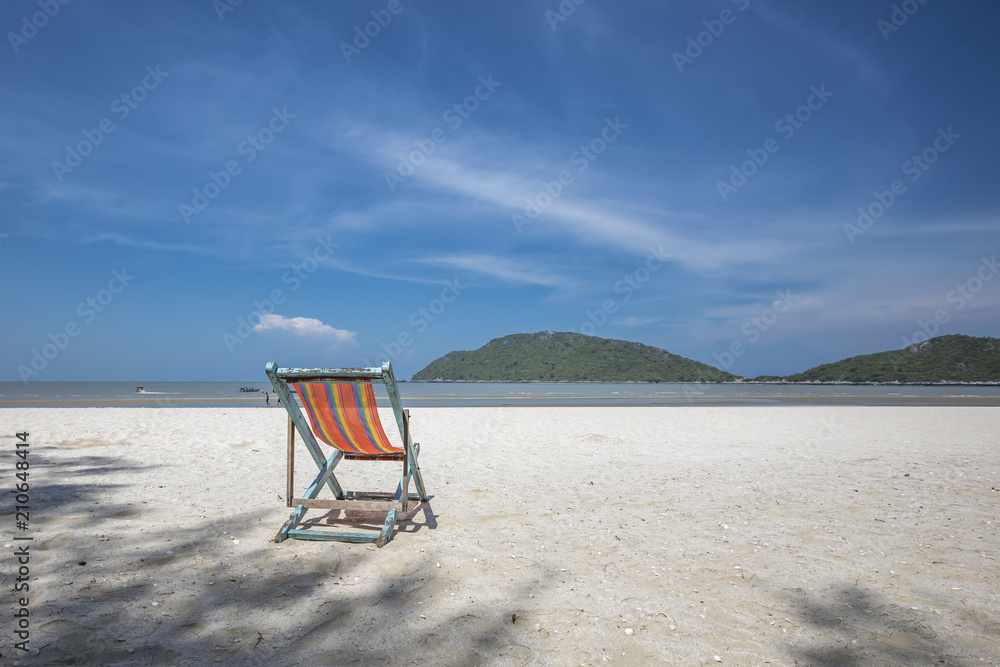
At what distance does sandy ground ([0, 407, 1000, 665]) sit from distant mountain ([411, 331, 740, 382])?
102 metres

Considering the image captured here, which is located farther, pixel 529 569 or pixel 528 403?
pixel 528 403

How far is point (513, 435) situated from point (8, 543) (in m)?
7.82

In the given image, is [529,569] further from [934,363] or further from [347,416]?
[934,363]

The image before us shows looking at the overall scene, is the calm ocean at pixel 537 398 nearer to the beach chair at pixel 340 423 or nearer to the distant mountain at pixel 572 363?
the beach chair at pixel 340 423

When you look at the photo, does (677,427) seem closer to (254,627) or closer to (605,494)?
(605,494)

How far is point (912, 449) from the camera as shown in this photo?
8.88 meters

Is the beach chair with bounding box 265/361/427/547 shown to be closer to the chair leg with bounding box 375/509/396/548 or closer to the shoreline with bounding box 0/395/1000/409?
the chair leg with bounding box 375/509/396/548

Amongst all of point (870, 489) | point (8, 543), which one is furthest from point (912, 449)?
point (8, 543)

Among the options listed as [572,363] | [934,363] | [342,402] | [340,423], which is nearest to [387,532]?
[340,423]

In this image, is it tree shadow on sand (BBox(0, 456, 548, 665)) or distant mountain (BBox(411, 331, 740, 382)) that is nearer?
tree shadow on sand (BBox(0, 456, 548, 665))

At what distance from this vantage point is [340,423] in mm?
4105

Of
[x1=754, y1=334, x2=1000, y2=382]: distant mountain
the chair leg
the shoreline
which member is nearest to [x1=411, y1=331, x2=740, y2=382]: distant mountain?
[x1=754, y1=334, x2=1000, y2=382]: distant mountain

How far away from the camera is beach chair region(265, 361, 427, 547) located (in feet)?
12.4

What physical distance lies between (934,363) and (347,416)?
115 metres
